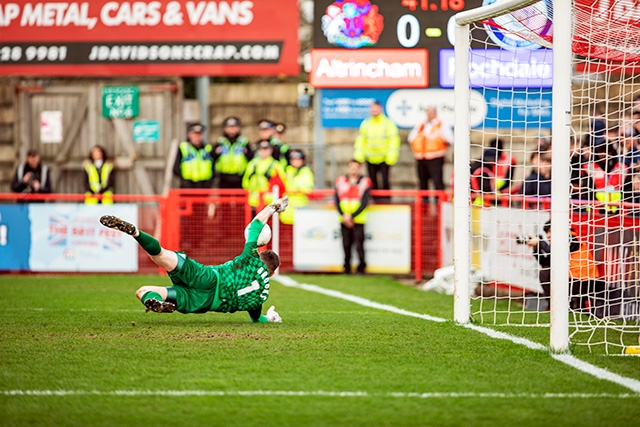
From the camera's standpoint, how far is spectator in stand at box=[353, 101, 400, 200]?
17.8m

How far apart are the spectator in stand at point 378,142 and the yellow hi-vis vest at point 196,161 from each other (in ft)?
8.24

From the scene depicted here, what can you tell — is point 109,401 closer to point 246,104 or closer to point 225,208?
point 225,208

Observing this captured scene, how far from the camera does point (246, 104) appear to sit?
69.1 feet

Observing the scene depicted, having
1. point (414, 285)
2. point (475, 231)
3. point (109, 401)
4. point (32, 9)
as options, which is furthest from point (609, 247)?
point (32, 9)

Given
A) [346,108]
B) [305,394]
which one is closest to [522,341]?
[305,394]

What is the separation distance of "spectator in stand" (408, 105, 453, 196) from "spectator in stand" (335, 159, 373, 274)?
1591 mm

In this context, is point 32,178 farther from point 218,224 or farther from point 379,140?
point 379,140

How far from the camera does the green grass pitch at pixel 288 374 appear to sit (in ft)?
18.6

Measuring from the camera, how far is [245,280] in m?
9.22

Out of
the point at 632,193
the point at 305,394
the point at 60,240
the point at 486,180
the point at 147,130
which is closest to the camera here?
the point at 305,394

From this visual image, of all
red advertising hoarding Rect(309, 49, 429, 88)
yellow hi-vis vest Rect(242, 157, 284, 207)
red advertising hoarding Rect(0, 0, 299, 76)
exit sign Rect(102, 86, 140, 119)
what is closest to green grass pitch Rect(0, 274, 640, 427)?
red advertising hoarding Rect(309, 49, 429, 88)

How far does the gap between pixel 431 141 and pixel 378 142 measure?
917 millimetres

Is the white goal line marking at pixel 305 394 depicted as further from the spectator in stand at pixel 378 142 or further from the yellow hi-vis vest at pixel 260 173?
the spectator in stand at pixel 378 142

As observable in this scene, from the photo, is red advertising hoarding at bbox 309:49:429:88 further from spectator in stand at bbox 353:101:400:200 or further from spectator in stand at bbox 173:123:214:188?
spectator in stand at bbox 173:123:214:188
